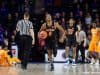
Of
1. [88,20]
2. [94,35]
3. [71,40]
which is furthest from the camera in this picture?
[88,20]

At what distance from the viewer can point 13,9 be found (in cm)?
2789

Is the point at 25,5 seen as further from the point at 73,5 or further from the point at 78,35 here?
the point at 78,35

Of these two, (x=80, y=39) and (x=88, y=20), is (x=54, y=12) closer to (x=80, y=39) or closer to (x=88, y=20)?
(x=88, y=20)

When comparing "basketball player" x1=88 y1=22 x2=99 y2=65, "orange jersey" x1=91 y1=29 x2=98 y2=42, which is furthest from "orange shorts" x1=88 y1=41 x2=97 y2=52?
"orange jersey" x1=91 y1=29 x2=98 y2=42

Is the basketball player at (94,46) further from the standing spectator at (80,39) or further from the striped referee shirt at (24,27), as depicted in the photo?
the striped referee shirt at (24,27)

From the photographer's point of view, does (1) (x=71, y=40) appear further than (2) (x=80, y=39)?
No

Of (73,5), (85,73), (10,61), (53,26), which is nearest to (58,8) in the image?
(73,5)

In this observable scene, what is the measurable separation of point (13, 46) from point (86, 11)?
5.79m

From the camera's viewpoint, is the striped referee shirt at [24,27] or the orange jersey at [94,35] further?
the orange jersey at [94,35]

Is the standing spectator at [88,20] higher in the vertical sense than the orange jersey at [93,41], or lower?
higher

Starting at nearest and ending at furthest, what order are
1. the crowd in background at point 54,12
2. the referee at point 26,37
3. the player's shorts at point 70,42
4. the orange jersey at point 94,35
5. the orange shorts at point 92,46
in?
the referee at point 26,37, the player's shorts at point 70,42, the orange jersey at point 94,35, the orange shorts at point 92,46, the crowd in background at point 54,12

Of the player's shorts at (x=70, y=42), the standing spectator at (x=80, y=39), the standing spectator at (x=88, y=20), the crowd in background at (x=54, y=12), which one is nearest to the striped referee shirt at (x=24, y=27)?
the player's shorts at (x=70, y=42)

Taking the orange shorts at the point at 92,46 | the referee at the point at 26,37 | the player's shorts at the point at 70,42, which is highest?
the referee at the point at 26,37

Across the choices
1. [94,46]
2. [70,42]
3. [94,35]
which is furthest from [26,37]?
[94,46]
